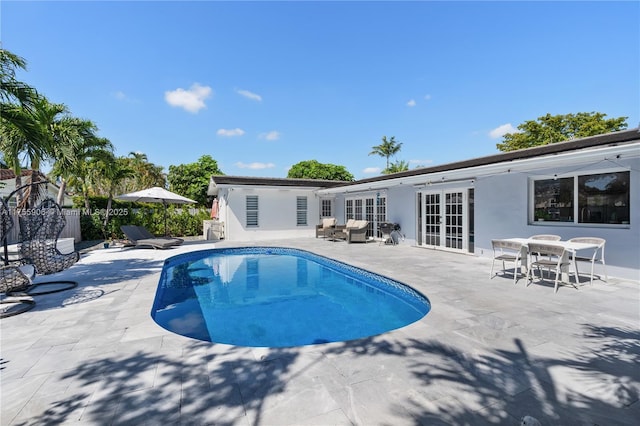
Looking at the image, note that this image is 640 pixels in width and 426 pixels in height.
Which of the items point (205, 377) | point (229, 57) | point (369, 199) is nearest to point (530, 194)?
point (369, 199)

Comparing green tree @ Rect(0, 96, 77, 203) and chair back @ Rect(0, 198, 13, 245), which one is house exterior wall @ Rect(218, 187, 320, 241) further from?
chair back @ Rect(0, 198, 13, 245)

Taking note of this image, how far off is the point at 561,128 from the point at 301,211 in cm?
2674

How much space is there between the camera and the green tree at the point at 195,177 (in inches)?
1366

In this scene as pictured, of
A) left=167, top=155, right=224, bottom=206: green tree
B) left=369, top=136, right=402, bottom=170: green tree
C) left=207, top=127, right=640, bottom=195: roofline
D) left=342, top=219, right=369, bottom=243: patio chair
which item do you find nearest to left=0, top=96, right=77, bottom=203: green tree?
left=207, top=127, right=640, bottom=195: roofline

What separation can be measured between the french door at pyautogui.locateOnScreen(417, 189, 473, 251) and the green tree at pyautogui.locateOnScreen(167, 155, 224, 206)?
2882cm

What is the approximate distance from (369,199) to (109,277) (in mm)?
11812

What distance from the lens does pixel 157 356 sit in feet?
10.6

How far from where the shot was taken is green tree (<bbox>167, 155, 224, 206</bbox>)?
34688 mm

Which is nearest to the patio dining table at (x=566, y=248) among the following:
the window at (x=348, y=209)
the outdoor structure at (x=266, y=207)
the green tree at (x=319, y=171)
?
the window at (x=348, y=209)

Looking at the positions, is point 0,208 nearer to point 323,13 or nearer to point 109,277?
point 109,277

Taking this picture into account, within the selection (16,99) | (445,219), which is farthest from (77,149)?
(445,219)

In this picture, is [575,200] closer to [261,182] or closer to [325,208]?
[325,208]

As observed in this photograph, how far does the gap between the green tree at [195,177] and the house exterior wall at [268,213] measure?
18795 millimetres

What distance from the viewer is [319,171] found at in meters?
48.5
